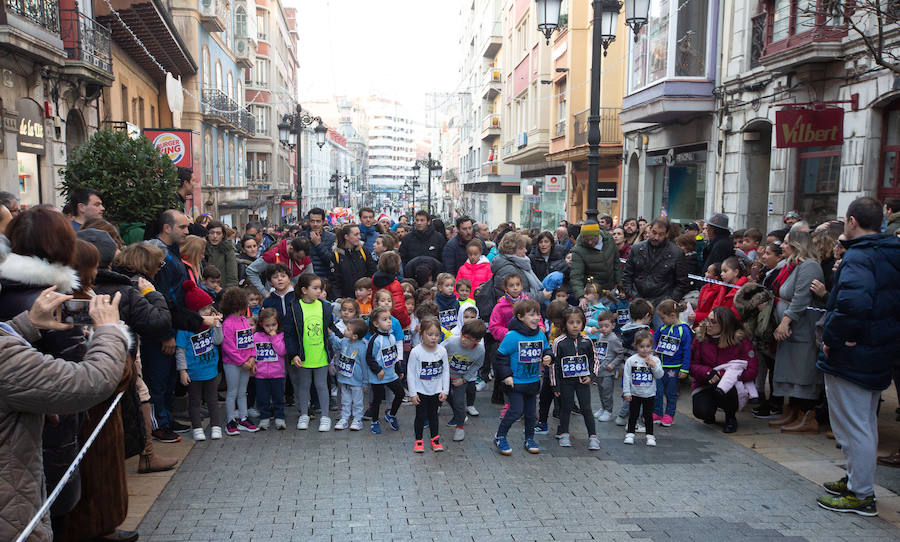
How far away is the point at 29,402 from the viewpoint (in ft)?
8.88

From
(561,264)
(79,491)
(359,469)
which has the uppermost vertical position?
(561,264)

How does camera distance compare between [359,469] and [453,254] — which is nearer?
[359,469]

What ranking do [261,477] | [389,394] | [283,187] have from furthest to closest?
1. [283,187]
2. [389,394]
3. [261,477]

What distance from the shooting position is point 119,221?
9227 millimetres

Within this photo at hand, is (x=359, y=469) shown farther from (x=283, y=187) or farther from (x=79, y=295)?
(x=283, y=187)

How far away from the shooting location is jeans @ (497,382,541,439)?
6.62m

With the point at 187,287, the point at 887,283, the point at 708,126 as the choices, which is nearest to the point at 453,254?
the point at 187,287

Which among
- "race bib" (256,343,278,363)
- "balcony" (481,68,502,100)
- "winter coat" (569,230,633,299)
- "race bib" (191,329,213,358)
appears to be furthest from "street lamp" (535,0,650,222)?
"balcony" (481,68,502,100)

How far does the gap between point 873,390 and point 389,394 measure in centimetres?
488

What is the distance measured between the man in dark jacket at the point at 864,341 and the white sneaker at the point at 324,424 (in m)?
4.64

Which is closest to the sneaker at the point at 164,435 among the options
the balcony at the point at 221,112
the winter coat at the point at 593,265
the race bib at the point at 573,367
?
the race bib at the point at 573,367

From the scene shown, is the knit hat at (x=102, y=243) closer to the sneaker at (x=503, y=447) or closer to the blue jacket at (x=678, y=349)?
the sneaker at (x=503, y=447)

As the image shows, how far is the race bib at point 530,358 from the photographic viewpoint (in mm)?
6715

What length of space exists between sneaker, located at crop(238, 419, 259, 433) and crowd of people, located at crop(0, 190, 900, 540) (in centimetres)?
3
